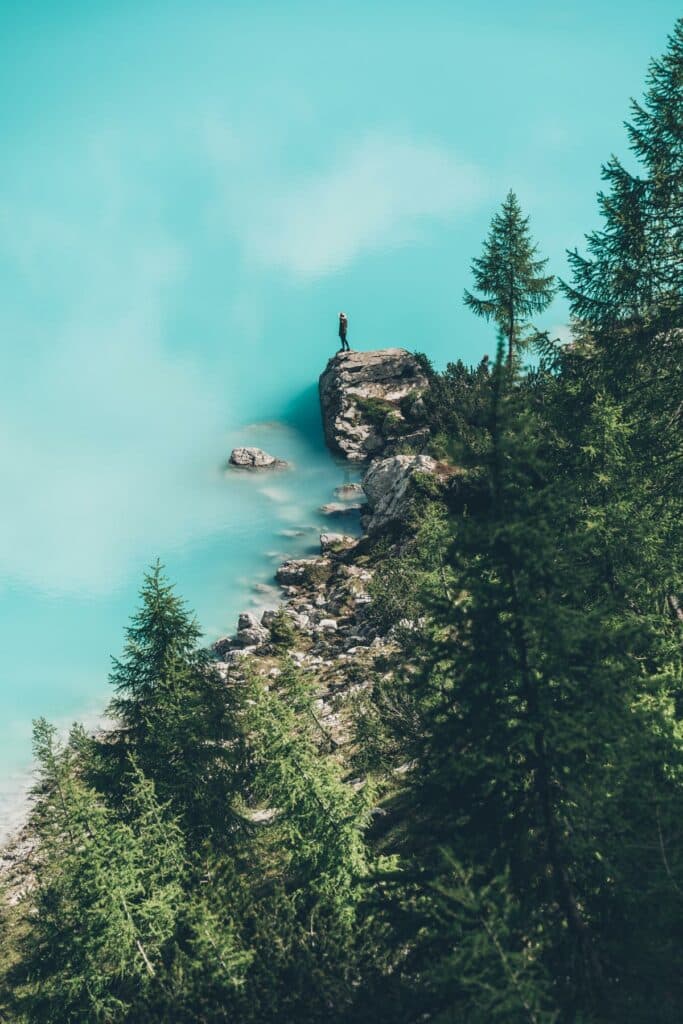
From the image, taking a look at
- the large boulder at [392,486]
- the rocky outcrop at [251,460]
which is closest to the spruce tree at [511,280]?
the large boulder at [392,486]

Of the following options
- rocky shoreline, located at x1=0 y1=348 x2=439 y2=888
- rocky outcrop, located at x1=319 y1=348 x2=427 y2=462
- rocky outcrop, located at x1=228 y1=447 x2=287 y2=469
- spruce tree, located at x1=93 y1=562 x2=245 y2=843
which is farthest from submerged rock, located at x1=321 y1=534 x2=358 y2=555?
spruce tree, located at x1=93 y1=562 x2=245 y2=843

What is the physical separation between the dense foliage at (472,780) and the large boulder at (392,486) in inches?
510

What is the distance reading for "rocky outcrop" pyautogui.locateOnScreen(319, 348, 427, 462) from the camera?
153ft

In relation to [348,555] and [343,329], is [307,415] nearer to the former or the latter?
[343,329]

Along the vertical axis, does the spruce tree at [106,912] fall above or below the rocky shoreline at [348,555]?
below

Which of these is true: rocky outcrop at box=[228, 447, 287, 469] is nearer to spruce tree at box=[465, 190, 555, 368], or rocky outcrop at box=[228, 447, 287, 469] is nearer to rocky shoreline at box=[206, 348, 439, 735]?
rocky shoreline at box=[206, 348, 439, 735]

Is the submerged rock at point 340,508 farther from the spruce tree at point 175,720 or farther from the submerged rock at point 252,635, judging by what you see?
the spruce tree at point 175,720

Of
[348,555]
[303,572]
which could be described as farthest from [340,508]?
[303,572]

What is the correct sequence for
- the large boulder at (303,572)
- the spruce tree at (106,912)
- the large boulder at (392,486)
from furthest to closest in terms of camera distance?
the large boulder at (303,572), the large boulder at (392,486), the spruce tree at (106,912)

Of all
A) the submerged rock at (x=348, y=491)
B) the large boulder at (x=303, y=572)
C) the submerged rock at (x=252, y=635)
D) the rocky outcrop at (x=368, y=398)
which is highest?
the rocky outcrop at (x=368, y=398)

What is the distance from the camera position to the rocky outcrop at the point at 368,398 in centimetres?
4659

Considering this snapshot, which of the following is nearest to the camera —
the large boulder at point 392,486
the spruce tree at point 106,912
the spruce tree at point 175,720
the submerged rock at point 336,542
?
the spruce tree at point 106,912

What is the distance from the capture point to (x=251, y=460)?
4669cm

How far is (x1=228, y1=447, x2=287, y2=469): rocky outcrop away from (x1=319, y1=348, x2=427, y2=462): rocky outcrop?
15.9 ft
